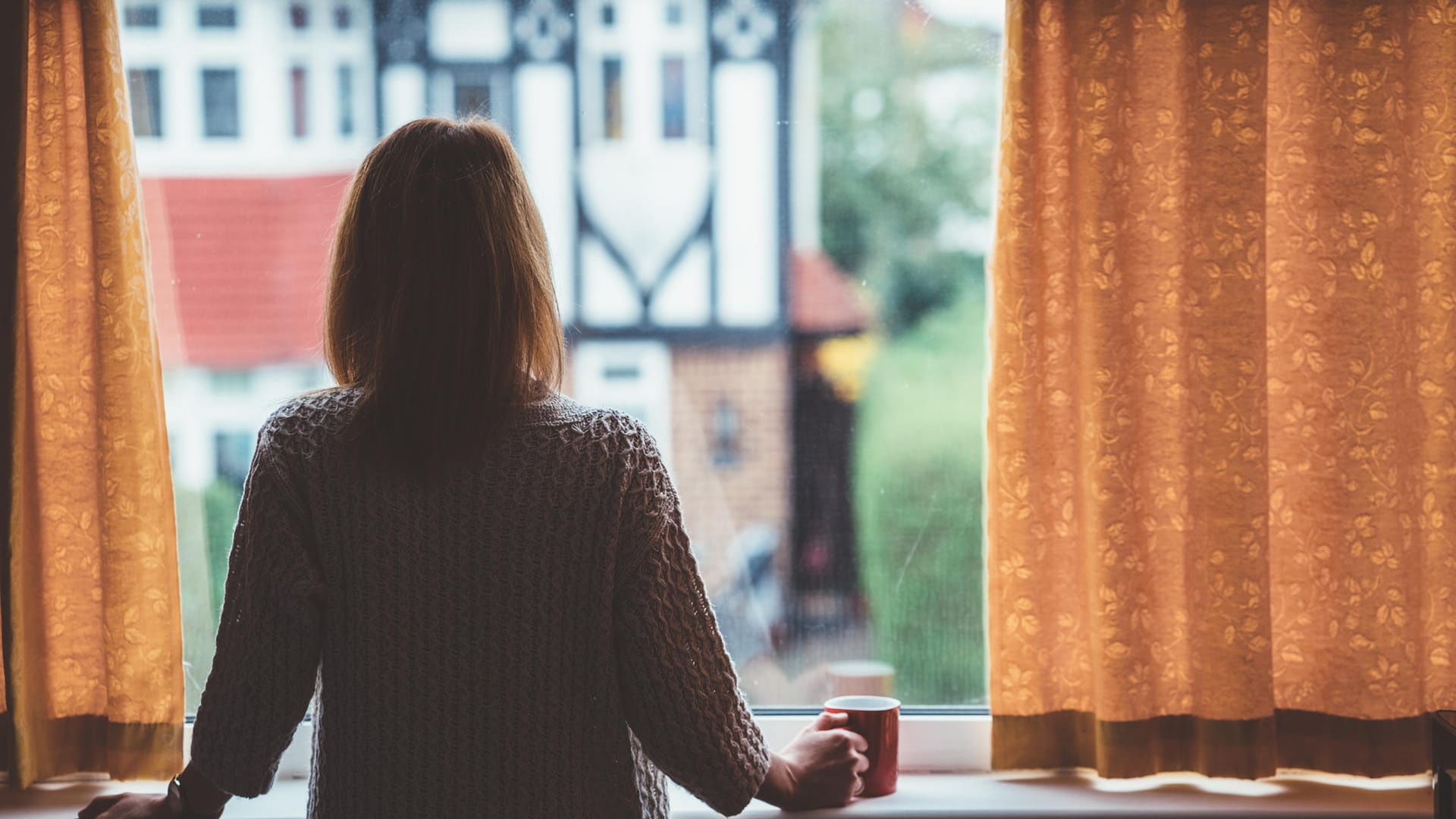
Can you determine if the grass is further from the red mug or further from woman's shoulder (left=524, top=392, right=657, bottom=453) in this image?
woman's shoulder (left=524, top=392, right=657, bottom=453)

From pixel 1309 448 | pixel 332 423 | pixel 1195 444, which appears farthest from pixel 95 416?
pixel 1309 448

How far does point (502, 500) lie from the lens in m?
0.97

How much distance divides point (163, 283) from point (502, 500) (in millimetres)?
993

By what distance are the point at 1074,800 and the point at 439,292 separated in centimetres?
106

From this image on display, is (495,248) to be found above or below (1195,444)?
above

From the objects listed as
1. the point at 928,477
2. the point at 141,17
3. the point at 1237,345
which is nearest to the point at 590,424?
the point at 928,477

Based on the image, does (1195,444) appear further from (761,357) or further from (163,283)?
(163,283)

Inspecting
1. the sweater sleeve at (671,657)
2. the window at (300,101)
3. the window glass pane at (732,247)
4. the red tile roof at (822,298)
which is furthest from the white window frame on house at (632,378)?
the sweater sleeve at (671,657)

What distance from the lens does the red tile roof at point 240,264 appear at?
1664 mm

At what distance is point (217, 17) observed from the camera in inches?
65.7

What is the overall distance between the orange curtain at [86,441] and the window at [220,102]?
206 millimetres

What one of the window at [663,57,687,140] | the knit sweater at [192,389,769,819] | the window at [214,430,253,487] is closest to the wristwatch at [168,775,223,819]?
the knit sweater at [192,389,769,819]

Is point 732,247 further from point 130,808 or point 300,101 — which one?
point 130,808

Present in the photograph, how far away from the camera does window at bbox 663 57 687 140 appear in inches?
64.9
